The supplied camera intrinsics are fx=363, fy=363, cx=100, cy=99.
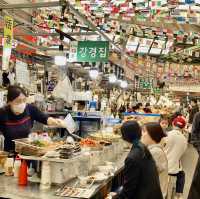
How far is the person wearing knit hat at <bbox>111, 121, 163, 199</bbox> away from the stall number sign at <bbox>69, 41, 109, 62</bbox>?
5034 mm

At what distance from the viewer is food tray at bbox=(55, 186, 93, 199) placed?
355 cm

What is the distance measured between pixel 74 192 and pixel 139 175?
2.40ft

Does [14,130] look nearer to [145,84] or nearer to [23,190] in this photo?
[23,190]

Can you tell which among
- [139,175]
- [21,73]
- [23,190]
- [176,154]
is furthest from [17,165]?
[176,154]

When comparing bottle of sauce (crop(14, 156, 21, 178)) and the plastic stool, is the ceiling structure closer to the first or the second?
bottle of sauce (crop(14, 156, 21, 178))

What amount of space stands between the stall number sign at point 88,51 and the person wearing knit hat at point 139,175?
503cm

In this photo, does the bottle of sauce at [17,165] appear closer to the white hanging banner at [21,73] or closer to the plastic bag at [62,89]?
the white hanging banner at [21,73]

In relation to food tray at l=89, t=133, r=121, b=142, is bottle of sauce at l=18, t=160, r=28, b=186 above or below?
below

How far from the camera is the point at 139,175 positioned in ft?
12.8

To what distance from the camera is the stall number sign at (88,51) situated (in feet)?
28.9

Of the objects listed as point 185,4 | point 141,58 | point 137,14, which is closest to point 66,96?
point 137,14

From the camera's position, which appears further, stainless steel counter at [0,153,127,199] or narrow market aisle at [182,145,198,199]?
narrow market aisle at [182,145,198,199]

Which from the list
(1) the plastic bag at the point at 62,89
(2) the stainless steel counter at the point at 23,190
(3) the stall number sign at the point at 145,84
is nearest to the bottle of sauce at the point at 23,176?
(2) the stainless steel counter at the point at 23,190

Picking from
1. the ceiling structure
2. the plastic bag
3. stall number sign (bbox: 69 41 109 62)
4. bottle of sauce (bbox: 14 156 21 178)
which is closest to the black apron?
bottle of sauce (bbox: 14 156 21 178)
